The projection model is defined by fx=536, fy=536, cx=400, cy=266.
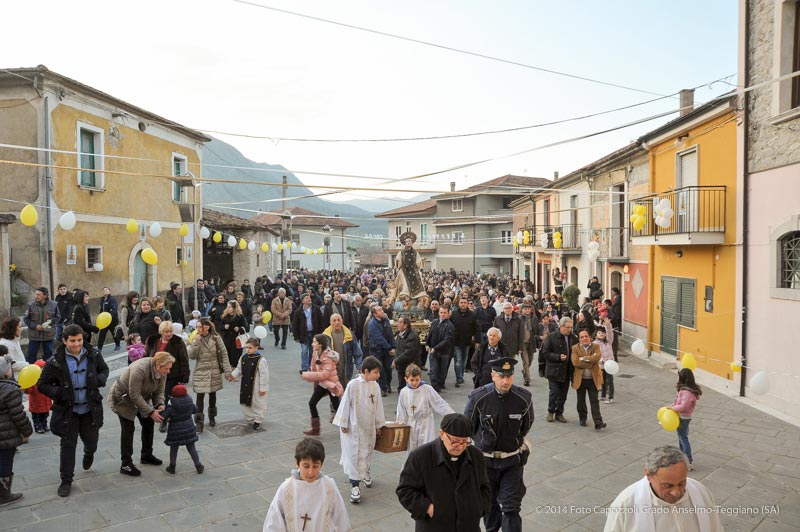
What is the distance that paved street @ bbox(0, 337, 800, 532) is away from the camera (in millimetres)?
4949

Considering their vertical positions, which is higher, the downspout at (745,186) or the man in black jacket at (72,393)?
the downspout at (745,186)

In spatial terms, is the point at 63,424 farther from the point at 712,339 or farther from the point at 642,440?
the point at 712,339

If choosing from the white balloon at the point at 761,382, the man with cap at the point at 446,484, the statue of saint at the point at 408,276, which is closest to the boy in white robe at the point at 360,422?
the man with cap at the point at 446,484

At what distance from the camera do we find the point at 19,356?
23.1 ft

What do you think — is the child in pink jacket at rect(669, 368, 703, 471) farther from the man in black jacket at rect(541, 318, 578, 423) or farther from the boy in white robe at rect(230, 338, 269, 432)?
the boy in white robe at rect(230, 338, 269, 432)

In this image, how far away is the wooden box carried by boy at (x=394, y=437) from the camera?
17.5 ft

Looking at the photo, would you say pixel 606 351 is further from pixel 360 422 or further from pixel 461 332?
pixel 360 422

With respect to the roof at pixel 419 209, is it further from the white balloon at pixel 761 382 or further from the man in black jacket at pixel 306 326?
the white balloon at pixel 761 382

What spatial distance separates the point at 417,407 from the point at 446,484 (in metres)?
2.27

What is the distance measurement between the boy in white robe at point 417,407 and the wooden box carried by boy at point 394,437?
162mm

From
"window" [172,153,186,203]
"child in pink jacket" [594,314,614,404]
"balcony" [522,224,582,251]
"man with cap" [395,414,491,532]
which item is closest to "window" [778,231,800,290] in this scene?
"child in pink jacket" [594,314,614,404]

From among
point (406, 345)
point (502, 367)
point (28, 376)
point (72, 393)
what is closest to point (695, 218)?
point (406, 345)

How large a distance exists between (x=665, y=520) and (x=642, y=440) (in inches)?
200

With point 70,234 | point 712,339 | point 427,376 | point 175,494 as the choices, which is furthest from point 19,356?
point 712,339
